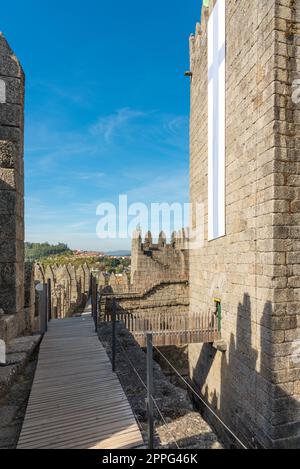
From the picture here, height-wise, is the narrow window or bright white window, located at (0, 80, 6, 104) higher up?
bright white window, located at (0, 80, 6, 104)

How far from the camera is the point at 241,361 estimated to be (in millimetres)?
7035

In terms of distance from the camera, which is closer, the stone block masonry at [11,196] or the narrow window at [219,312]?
the stone block masonry at [11,196]

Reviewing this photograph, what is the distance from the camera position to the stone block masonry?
6012 mm

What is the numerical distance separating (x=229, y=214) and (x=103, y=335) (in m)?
4.73

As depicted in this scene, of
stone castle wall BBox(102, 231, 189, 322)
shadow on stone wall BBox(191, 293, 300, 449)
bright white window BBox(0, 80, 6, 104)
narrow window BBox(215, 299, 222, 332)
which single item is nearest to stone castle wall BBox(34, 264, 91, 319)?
stone castle wall BBox(102, 231, 189, 322)

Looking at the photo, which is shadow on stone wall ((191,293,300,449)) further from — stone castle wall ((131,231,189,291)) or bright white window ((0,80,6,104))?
stone castle wall ((131,231,189,291))

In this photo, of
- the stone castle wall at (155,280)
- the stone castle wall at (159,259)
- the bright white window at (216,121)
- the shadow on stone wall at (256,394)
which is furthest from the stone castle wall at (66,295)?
the shadow on stone wall at (256,394)

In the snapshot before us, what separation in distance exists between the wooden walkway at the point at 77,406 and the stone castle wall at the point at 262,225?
3.28 metres

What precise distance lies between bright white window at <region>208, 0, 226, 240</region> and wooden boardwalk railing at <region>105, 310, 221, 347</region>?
8.64ft

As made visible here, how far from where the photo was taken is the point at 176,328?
28.3ft

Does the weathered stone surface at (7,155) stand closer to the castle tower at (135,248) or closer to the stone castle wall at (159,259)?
the stone castle wall at (159,259)

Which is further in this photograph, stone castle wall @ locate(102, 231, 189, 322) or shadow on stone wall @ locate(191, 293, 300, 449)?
stone castle wall @ locate(102, 231, 189, 322)

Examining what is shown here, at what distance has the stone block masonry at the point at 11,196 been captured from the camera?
6012mm
